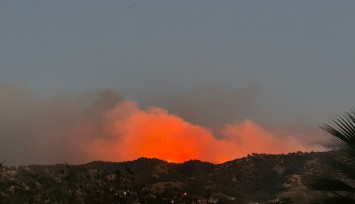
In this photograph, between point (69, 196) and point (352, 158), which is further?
point (69, 196)

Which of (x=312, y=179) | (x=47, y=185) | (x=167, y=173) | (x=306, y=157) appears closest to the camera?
(x=312, y=179)

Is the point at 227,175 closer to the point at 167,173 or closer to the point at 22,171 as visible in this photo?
the point at 167,173

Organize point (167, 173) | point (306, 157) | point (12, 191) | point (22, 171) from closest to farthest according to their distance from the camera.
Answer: point (12, 191)
point (22, 171)
point (167, 173)
point (306, 157)

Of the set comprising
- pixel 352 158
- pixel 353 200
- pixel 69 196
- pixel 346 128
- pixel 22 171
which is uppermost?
pixel 22 171

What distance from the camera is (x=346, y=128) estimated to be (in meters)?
9.14

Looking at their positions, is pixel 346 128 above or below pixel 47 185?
below

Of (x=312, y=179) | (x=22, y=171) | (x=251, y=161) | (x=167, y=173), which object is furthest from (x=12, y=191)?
(x=251, y=161)

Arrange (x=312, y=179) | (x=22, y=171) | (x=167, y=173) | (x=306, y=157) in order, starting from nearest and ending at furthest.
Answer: (x=312, y=179) < (x=22, y=171) < (x=167, y=173) < (x=306, y=157)

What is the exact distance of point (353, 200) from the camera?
862cm

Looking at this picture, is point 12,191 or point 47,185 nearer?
point 12,191

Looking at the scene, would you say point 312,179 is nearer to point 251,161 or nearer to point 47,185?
point 47,185

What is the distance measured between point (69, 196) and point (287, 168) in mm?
73403

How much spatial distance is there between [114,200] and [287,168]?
229 ft

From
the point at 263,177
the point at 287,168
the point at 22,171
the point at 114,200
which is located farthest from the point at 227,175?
the point at 114,200
